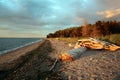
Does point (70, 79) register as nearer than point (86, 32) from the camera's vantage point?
Yes

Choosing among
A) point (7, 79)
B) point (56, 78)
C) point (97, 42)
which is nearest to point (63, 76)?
point (56, 78)

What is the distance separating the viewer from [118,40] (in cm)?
2586

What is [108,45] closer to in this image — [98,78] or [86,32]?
[98,78]

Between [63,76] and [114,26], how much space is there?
236 ft

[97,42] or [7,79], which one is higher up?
[97,42]

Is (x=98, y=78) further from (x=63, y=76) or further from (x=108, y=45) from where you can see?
(x=108, y=45)

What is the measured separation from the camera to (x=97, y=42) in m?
22.1

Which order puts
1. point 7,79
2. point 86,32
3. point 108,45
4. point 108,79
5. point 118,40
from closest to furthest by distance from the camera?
point 108,79
point 7,79
point 108,45
point 118,40
point 86,32

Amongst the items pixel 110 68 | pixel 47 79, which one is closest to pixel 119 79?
pixel 110 68

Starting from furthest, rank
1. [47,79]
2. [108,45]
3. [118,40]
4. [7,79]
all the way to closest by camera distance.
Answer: [118,40] → [108,45] → [7,79] → [47,79]

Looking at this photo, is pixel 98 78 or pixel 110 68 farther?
pixel 110 68

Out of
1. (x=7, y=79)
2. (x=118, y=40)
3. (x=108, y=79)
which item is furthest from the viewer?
(x=118, y=40)

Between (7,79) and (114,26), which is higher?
(114,26)

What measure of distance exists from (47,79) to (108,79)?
12.0ft
